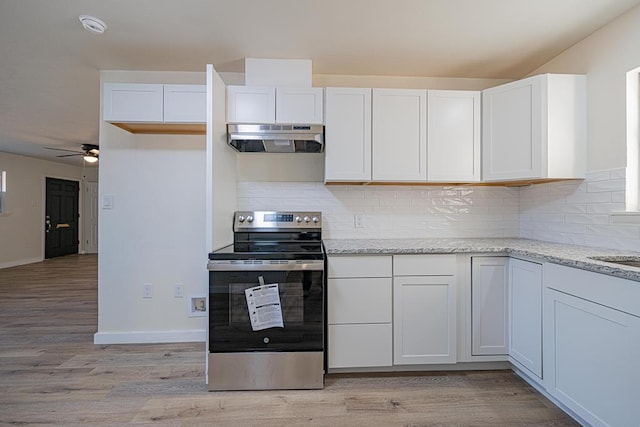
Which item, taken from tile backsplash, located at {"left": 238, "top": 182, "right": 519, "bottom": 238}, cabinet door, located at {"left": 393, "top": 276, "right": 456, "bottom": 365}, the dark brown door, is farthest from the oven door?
the dark brown door

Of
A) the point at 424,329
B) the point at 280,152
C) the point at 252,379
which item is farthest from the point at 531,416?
the point at 280,152

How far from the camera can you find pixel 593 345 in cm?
149

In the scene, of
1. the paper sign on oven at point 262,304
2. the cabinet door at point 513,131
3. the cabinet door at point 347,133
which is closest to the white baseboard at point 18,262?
the paper sign on oven at point 262,304

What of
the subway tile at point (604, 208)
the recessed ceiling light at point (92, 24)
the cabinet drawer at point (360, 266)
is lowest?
the cabinet drawer at point (360, 266)

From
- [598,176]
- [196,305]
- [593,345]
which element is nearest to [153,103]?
[196,305]

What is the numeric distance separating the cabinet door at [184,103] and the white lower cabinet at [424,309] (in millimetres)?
1848

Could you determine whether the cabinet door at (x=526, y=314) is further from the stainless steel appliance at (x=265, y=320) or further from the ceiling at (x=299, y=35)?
the ceiling at (x=299, y=35)

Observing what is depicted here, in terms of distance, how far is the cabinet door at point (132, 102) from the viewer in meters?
2.35

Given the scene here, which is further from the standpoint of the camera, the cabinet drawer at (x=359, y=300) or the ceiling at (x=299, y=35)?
the cabinet drawer at (x=359, y=300)

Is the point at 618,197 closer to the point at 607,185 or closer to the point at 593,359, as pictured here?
the point at 607,185

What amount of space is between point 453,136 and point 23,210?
26.8ft

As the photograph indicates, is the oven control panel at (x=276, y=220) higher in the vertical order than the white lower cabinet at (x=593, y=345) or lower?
higher

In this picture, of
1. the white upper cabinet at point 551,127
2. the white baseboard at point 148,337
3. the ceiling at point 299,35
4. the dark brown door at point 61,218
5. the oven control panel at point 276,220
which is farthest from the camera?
the dark brown door at point 61,218

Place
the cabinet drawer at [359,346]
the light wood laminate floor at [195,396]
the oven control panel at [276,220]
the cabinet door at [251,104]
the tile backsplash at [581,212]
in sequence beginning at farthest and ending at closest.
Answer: the oven control panel at [276,220] < the cabinet door at [251,104] < the cabinet drawer at [359,346] < the tile backsplash at [581,212] < the light wood laminate floor at [195,396]
